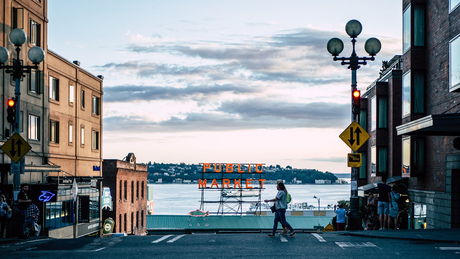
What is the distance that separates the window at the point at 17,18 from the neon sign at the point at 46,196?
978cm

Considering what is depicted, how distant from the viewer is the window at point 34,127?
1457 inches

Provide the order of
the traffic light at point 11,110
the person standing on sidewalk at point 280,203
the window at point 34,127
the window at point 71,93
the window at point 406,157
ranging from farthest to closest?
the window at point 71,93 → the window at point 34,127 → the window at point 406,157 → the traffic light at point 11,110 → the person standing on sidewalk at point 280,203

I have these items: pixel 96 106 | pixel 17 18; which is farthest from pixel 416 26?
pixel 96 106

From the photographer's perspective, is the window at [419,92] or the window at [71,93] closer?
the window at [419,92]

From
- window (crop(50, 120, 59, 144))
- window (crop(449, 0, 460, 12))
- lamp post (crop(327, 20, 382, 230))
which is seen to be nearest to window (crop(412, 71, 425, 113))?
window (crop(449, 0, 460, 12))

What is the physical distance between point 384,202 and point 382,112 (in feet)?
79.8

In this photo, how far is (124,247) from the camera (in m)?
14.8

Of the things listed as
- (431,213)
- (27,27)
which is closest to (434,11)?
(431,213)

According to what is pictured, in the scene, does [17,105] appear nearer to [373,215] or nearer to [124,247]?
[124,247]

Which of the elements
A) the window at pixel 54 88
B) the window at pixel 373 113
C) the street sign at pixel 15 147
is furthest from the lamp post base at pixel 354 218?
the window at pixel 54 88

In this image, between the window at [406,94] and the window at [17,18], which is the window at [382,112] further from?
the window at [17,18]

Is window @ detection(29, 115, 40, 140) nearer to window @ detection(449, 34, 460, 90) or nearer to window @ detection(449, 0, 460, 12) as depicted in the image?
window @ detection(449, 34, 460, 90)

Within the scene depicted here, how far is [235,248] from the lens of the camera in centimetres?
1430

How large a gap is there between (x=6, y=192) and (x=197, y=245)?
19.9 metres
